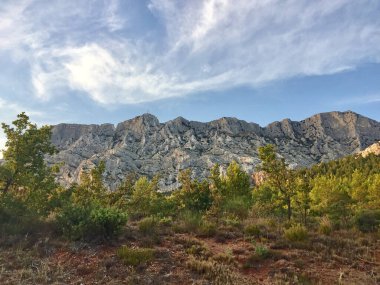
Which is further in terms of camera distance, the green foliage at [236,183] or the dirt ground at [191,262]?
the green foliage at [236,183]

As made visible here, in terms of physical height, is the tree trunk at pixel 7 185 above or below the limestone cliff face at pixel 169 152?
below

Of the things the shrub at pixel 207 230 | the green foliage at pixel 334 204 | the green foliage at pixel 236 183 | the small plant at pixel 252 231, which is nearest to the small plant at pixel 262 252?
the small plant at pixel 252 231

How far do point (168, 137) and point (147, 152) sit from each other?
708 inches

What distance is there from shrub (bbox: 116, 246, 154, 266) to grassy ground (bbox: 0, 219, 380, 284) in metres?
0.03

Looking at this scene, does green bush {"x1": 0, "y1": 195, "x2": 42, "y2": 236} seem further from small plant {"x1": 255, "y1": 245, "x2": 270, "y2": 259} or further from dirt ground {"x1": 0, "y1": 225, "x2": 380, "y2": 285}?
small plant {"x1": 255, "y1": 245, "x2": 270, "y2": 259}

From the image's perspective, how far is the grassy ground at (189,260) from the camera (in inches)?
373

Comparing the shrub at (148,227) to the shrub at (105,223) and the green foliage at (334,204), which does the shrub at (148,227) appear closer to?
the shrub at (105,223)

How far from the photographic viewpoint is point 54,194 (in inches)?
672

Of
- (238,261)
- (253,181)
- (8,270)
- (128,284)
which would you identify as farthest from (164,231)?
(253,181)

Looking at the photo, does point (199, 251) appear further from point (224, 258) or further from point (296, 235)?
point (296, 235)

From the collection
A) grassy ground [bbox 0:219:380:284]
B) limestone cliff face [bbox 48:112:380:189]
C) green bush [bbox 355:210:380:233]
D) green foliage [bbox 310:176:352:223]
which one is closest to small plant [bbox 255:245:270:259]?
grassy ground [bbox 0:219:380:284]

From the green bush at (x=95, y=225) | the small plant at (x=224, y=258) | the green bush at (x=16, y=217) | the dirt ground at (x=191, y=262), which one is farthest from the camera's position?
the green bush at (x=16, y=217)

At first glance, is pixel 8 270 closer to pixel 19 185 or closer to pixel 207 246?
pixel 207 246

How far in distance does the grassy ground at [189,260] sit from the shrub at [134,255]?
3cm
